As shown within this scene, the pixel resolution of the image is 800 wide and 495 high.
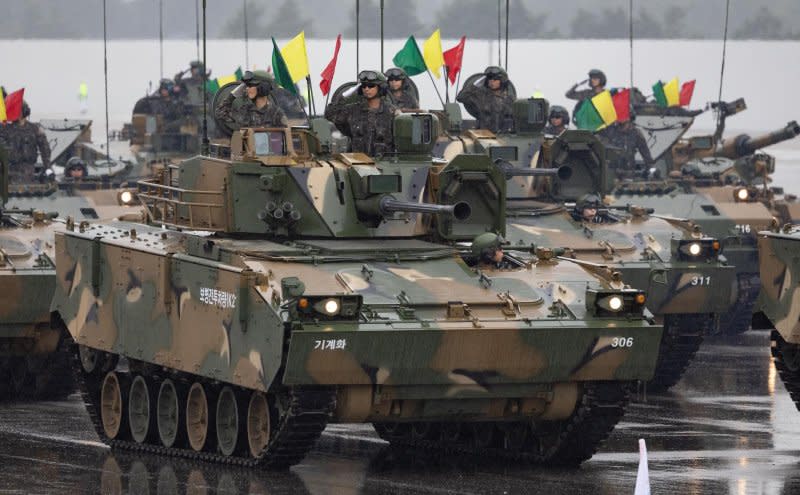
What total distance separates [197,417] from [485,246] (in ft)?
10.7

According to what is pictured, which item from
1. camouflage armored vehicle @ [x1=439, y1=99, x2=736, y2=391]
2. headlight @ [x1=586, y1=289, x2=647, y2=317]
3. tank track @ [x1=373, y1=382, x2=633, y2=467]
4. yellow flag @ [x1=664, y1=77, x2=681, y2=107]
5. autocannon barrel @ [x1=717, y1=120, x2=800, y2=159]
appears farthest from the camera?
yellow flag @ [x1=664, y1=77, x2=681, y2=107]

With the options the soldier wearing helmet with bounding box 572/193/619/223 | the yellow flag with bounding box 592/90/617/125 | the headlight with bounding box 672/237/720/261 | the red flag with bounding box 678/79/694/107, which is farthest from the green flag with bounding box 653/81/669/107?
the headlight with bounding box 672/237/720/261

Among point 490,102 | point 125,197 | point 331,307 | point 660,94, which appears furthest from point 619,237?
point 660,94

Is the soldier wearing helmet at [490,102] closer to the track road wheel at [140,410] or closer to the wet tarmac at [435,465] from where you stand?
the wet tarmac at [435,465]

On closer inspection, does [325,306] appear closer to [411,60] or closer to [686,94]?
[411,60]

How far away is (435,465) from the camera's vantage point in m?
23.9

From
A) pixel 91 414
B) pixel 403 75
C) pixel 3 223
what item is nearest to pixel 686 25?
pixel 403 75

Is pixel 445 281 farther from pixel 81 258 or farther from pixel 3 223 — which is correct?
pixel 3 223

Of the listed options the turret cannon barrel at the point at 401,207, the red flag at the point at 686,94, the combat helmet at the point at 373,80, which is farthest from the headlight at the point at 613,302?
the red flag at the point at 686,94

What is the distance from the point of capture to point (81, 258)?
1031 inches

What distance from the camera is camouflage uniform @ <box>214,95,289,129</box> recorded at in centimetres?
2658

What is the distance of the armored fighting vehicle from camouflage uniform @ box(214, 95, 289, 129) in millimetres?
9471

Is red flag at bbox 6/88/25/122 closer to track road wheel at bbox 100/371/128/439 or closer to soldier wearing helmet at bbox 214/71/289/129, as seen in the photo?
soldier wearing helmet at bbox 214/71/289/129

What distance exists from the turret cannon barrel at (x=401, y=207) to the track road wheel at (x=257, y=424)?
2.44 m
